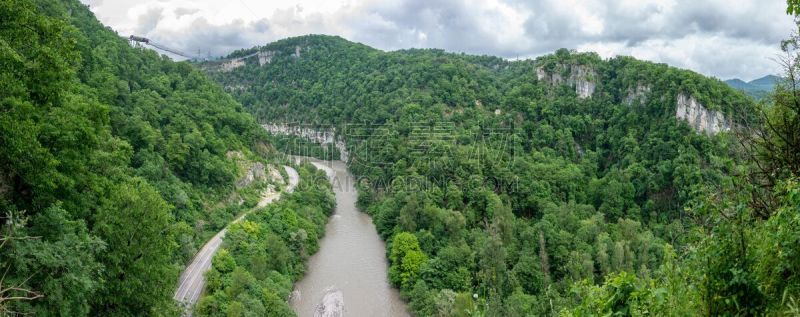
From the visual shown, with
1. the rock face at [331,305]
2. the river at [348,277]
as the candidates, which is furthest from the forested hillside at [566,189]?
the rock face at [331,305]

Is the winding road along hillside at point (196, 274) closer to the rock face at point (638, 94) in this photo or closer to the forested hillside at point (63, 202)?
the forested hillside at point (63, 202)

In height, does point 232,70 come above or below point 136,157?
above

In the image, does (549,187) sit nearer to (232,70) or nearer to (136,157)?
(136,157)

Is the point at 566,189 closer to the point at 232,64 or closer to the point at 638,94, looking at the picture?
the point at 638,94

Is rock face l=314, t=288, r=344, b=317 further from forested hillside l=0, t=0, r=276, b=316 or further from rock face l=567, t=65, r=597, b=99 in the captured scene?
rock face l=567, t=65, r=597, b=99

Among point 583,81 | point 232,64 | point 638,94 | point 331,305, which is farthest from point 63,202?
point 232,64

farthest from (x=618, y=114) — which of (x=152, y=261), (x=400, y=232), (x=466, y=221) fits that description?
(x=152, y=261)
